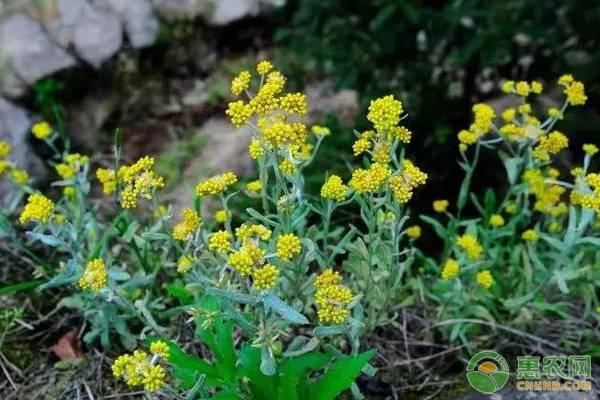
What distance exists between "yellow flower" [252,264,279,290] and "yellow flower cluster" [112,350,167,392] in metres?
0.24

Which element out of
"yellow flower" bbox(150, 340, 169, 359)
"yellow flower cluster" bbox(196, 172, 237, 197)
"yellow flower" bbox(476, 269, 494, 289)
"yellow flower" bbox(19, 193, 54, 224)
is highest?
"yellow flower cluster" bbox(196, 172, 237, 197)

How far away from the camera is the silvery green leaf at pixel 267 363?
156cm

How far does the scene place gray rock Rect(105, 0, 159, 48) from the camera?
3.80m

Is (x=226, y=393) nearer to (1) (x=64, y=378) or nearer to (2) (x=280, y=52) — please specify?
(1) (x=64, y=378)

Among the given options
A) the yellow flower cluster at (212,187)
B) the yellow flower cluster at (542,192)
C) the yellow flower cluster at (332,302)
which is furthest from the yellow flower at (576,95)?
the yellow flower cluster at (212,187)

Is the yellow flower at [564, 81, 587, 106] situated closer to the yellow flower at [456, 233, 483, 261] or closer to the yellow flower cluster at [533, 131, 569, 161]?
→ the yellow flower cluster at [533, 131, 569, 161]

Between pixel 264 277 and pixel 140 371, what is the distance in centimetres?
29

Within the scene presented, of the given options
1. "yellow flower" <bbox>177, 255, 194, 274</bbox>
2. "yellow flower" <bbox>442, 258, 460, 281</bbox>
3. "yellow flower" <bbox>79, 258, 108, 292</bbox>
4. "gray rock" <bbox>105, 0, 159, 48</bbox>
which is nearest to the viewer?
"yellow flower" <bbox>79, 258, 108, 292</bbox>

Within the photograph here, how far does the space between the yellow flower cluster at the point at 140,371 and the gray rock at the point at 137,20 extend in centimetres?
266

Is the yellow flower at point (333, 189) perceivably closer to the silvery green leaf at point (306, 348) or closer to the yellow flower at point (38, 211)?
the silvery green leaf at point (306, 348)

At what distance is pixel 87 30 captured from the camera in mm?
3674

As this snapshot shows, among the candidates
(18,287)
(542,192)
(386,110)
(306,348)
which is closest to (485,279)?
(542,192)

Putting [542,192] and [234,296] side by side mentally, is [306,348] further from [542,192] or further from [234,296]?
[542,192]

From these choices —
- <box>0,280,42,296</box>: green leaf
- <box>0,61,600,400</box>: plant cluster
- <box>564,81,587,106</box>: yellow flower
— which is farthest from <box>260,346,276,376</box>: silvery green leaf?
<box>564,81,587,106</box>: yellow flower
